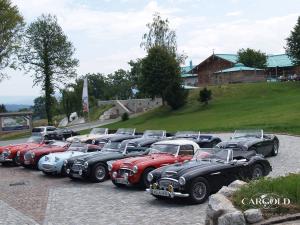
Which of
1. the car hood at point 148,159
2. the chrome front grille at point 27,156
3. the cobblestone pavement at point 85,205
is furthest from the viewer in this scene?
the chrome front grille at point 27,156

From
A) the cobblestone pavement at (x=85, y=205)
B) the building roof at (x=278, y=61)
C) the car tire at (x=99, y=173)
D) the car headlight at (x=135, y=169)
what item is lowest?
the cobblestone pavement at (x=85, y=205)

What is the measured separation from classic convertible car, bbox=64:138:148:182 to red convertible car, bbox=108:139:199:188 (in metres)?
1.05

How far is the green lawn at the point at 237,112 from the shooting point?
120 ft

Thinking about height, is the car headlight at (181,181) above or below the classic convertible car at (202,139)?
below

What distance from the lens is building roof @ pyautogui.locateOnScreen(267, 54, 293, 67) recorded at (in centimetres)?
8128

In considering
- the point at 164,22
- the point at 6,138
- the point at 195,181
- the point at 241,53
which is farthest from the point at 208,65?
the point at 195,181

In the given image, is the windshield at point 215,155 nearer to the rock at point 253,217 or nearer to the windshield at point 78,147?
the rock at point 253,217

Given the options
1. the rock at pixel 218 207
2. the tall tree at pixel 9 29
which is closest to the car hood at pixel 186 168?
the rock at pixel 218 207

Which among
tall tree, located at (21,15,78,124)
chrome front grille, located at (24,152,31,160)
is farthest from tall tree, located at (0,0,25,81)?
chrome front grille, located at (24,152,31,160)

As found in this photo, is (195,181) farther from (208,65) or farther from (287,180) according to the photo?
(208,65)

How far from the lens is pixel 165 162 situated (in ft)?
49.3

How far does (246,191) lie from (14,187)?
10428 millimetres

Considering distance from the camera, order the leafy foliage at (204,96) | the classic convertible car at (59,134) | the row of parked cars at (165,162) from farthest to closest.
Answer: the leafy foliage at (204,96) → the classic convertible car at (59,134) → the row of parked cars at (165,162)

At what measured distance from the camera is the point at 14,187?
1692cm
